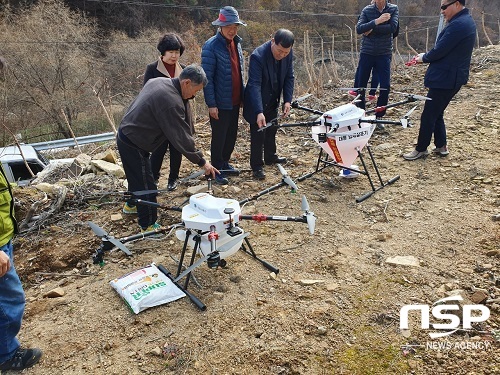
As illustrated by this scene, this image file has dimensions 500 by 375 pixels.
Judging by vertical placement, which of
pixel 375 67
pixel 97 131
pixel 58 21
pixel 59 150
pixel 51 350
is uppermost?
pixel 58 21

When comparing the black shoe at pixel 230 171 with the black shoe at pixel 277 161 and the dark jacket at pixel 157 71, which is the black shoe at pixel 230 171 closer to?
the black shoe at pixel 277 161

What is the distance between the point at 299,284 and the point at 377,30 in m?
3.78

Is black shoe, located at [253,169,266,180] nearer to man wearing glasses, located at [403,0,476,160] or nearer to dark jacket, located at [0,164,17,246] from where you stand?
man wearing glasses, located at [403,0,476,160]

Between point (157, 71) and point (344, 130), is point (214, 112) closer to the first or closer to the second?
point (157, 71)

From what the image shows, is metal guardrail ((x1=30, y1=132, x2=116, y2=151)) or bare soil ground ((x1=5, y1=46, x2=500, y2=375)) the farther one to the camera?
metal guardrail ((x1=30, y1=132, x2=116, y2=151))

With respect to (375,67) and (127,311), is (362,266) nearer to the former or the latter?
(127,311)

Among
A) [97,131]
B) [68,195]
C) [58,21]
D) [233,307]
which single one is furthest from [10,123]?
[233,307]

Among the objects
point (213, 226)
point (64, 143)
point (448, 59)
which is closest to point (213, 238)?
point (213, 226)

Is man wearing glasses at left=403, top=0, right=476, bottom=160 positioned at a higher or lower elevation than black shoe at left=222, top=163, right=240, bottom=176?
higher

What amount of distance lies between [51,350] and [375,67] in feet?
16.2

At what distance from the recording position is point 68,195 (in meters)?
4.16

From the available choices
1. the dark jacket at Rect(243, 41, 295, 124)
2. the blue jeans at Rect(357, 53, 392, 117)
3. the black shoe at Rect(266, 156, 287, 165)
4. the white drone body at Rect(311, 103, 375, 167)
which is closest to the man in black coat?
the dark jacket at Rect(243, 41, 295, 124)

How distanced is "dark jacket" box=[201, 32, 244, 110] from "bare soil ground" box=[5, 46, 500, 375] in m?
0.99

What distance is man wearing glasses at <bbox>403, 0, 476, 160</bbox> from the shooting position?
396 cm
